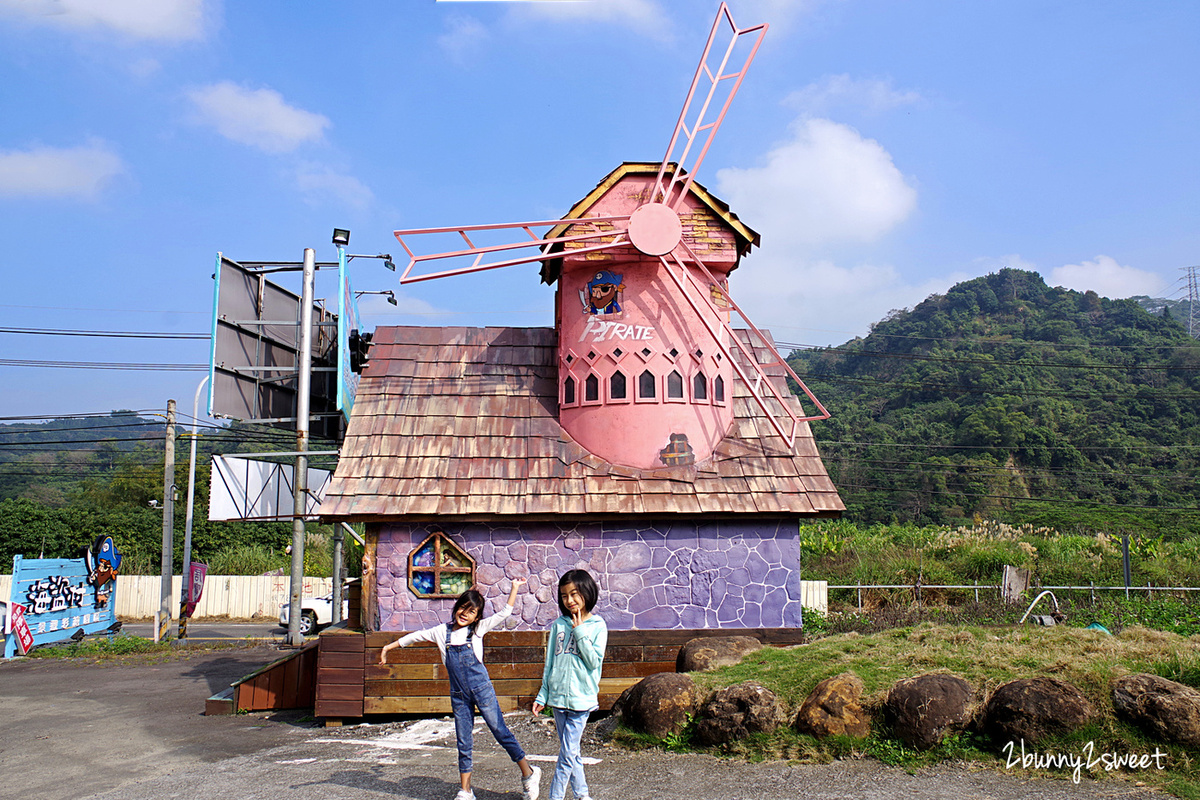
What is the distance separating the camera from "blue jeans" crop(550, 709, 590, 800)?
18.6ft

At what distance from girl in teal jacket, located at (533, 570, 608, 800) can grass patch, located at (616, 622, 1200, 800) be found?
6.96 ft

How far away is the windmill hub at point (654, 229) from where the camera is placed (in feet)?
37.3

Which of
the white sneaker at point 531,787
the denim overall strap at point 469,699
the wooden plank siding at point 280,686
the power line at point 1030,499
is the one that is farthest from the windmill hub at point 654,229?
the power line at point 1030,499

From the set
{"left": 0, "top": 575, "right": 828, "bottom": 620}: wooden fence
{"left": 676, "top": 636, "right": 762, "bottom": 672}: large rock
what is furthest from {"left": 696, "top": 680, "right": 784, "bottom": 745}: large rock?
{"left": 0, "top": 575, "right": 828, "bottom": 620}: wooden fence

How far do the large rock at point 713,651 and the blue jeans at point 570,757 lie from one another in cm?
377

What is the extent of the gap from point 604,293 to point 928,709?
7.04 meters

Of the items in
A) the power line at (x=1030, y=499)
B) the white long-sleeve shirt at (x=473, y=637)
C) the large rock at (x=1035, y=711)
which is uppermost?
the power line at (x=1030, y=499)

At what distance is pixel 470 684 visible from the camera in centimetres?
640

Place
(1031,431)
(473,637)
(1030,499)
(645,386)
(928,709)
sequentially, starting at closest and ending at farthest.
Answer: (473,637)
(928,709)
(645,386)
(1030,499)
(1031,431)

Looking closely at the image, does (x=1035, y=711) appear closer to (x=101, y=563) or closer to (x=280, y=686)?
(x=280, y=686)

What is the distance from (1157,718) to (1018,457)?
48.9 m

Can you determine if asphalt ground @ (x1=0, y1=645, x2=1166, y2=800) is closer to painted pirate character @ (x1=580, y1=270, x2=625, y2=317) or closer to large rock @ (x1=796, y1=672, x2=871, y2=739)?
large rock @ (x1=796, y1=672, x2=871, y2=739)

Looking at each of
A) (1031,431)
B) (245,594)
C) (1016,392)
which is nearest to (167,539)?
(245,594)

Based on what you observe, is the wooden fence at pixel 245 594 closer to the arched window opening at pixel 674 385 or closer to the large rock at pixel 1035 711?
the arched window opening at pixel 674 385
